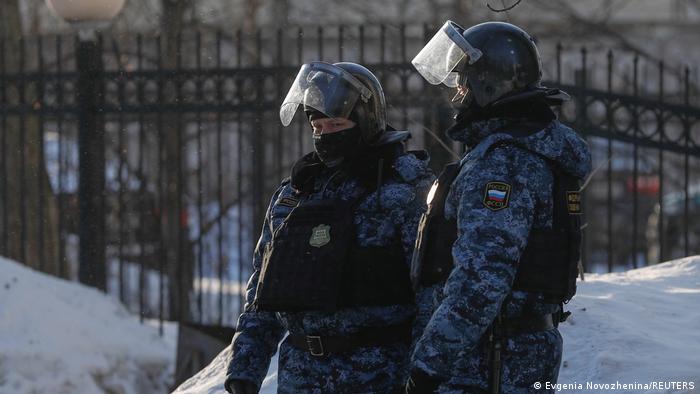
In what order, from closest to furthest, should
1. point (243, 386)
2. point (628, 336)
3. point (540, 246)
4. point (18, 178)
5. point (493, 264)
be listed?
point (493, 264)
point (540, 246)
point (243, 386)
point (628, 336)
point (18, 178)

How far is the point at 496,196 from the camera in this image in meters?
3.35

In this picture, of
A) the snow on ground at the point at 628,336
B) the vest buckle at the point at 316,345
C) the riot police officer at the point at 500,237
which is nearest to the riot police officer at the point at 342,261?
the vest buckle at the point at 316,345

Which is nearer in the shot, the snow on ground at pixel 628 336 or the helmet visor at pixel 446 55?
the helmet visor at pixel 446 55

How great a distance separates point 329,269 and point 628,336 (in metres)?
2.07

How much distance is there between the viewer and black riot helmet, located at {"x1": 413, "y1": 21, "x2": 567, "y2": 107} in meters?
3.62

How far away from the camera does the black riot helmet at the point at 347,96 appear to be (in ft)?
13.2

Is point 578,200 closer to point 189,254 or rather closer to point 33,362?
point 33,362

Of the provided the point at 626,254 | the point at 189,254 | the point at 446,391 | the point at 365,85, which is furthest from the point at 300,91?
the point at 626,254

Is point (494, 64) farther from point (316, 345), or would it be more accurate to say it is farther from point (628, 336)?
point (628, 336)

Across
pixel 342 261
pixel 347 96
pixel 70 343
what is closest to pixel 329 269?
pixel 342 261

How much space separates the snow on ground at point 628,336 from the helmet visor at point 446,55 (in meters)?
1.45

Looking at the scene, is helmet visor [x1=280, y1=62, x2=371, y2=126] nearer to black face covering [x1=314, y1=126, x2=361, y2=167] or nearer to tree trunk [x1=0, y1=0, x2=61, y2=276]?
black face covering [x1=314, y1=126, x2=361, y2=167]

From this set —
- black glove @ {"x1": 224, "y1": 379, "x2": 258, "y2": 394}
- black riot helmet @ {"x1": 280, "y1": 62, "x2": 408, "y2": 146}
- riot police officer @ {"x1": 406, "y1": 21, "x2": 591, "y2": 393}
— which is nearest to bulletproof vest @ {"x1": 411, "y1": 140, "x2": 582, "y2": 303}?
riot police officer @ {"x1": 406, "y1": 21, "x2": 591, "y2": 393}

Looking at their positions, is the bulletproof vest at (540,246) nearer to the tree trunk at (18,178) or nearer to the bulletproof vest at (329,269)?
the bulletproof vest at (329,269)
